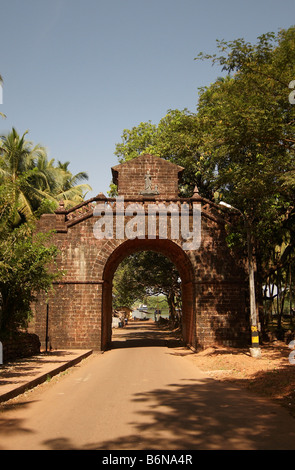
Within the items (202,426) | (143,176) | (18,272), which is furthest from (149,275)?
(202,426)

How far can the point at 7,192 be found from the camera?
10.8m

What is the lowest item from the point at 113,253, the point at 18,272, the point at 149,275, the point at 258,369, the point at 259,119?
the point at 258,369

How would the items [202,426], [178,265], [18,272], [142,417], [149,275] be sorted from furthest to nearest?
[149,275] → [178,265] → [18,272] → [142,417] → [202,426]

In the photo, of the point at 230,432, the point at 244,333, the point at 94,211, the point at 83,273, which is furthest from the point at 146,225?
the point at 230,432

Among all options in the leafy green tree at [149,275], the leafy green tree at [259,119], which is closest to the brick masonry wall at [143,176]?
the leafy green tree at [259,119]

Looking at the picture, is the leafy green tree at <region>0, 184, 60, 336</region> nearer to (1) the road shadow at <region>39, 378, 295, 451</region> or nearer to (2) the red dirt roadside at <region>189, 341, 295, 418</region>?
(1) the road shadow at <region>39, 378, 295, 451</region>

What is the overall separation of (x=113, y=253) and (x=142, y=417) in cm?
1296

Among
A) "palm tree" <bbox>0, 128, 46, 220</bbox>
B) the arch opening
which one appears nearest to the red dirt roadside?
the arch opening

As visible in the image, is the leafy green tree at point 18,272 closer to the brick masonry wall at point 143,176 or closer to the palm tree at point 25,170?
the brick masonry wall at point 143,176

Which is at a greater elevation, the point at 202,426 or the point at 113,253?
the point at 113,253

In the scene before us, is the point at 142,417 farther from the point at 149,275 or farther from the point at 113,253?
the point at 149,275

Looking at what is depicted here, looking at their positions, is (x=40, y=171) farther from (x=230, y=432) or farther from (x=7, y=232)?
(x=230, y=432)

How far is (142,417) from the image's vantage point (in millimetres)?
6148
